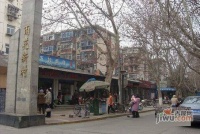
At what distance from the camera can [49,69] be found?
2331cm

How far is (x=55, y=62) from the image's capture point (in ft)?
81.5

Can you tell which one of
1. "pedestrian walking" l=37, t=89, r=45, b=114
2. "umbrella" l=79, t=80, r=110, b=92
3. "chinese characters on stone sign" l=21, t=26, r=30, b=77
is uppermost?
"chinese characters on stone sign" l=21, t=26, r=30, b=77

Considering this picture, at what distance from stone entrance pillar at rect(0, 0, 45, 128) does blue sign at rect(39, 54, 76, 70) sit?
28.4 feet

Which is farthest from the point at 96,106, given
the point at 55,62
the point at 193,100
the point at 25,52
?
the point at 25,52

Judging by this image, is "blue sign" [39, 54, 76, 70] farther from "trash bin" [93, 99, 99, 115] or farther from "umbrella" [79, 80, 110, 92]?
"trash bin" [93, 99, 99, 115]

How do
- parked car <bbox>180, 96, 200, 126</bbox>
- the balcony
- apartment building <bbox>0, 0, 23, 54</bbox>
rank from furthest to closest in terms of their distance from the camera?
Answer: the balcony, apartment building <bbox>0, 0, 23, 54</bbox>, parked car <bbox>180, 96, 200, 126</bbox>

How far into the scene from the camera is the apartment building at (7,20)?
119 ft

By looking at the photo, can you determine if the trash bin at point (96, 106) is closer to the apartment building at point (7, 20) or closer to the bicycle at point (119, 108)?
the bicycle at point (119, 108)

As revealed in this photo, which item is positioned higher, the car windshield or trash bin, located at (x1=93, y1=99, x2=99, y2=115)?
the car windshield

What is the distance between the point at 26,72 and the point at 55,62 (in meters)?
11.1

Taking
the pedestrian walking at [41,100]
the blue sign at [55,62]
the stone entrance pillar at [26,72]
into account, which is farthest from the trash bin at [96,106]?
the stone entrance pillar at [26,72]

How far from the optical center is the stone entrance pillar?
13406mm

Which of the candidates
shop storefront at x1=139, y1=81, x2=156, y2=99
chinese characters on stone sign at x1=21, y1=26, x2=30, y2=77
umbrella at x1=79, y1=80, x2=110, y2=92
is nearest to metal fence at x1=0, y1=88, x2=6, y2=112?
chinese characters on stone sign at x1=21, y1=26, x2=30, y2=77

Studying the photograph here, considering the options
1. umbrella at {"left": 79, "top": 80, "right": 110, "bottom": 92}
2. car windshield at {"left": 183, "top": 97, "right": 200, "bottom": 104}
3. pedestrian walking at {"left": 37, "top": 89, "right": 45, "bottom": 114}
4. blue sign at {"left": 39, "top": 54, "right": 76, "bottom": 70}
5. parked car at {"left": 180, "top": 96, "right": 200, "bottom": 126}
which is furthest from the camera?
blue sign at {"left": 39, "top": 54, "right": 76, "bottom": 70}
